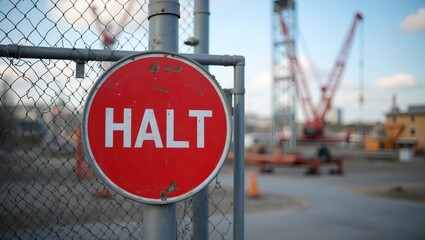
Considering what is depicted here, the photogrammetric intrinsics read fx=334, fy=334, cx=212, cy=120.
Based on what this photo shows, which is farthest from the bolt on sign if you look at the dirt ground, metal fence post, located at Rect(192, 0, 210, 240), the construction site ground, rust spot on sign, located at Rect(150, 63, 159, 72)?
the dirt ground

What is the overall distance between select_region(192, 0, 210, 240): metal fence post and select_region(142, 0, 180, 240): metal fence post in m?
0.58

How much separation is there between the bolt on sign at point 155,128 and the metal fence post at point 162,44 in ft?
0.29

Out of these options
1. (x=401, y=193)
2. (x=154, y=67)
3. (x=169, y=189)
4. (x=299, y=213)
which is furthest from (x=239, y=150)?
(x=401, y=193)

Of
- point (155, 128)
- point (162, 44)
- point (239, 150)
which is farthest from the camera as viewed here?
point (239, 150)

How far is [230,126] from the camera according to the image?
1.40 m

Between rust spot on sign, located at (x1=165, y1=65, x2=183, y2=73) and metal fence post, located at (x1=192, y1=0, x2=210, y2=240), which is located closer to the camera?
rust spot on sign, located at (x1=165, y1=65, x2=183, y2=73)

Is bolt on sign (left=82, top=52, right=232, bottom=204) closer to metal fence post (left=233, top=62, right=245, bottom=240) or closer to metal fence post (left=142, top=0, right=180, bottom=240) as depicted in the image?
metal fence post (left=142, top=0, right=180, bottom=240)

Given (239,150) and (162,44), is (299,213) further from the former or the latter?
(162,44)

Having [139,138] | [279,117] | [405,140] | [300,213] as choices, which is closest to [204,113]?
[139,138]

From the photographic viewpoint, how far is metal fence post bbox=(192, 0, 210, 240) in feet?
6.44

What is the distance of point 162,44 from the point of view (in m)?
1.39

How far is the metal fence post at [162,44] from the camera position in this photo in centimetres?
133

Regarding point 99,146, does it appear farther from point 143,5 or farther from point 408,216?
point 408,216

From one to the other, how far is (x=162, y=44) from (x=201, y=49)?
80 cm
